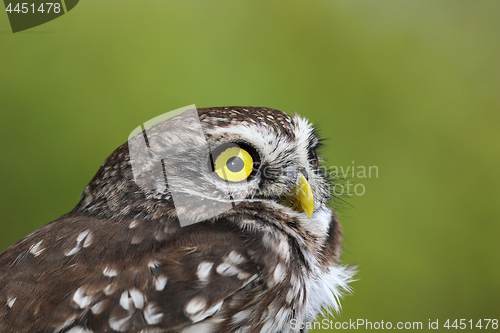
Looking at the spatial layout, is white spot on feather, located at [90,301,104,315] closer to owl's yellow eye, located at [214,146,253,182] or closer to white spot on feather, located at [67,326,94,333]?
white spot on feather, located at [67,326,94,333]

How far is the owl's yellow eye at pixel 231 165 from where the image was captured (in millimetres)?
1214

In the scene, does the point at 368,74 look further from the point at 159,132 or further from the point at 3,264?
the point at 3,264

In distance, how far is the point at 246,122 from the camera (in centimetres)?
125

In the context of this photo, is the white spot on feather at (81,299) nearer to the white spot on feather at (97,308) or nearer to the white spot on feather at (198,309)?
the white spot on feather at (97,308)

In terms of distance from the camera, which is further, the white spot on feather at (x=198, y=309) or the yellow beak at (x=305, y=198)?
the yellow beak at (x=305, y=198)

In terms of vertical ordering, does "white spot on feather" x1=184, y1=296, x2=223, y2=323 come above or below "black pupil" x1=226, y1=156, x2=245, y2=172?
below

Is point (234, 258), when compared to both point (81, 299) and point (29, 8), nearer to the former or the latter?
point (81, 299)

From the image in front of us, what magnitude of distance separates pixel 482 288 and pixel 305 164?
6.03 feet

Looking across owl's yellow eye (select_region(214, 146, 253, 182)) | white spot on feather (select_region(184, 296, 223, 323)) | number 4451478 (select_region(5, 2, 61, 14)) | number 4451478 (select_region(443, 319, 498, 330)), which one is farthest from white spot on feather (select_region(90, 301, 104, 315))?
number 4451478 (select_region(443, 319, 498, 330))

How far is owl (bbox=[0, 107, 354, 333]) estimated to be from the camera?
111 centimetres

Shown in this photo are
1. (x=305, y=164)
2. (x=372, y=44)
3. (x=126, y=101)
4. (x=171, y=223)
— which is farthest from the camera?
(x=372, y=44)

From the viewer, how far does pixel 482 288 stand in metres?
2.54

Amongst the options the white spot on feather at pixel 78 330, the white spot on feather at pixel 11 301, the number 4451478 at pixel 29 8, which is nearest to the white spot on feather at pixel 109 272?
the white spot on feather at pixel 78 330

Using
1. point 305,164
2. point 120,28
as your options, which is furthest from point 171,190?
point 120,28
